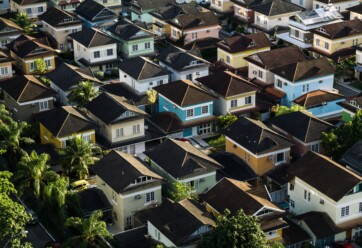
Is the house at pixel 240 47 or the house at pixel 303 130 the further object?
the house at pixel 240 47

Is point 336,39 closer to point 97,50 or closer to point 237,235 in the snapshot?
point 97,50

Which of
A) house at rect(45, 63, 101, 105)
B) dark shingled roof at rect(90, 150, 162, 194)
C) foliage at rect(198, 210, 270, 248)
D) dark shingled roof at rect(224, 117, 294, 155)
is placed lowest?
house at rect(45, 63, 101, 105)

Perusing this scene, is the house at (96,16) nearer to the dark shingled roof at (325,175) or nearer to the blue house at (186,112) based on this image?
the blue house at (186,112)

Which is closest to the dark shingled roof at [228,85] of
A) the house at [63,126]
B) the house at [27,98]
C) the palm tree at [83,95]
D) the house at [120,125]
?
the house at [120,125]

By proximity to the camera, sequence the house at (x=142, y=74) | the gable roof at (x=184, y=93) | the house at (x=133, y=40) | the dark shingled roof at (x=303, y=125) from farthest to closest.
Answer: the house at (x=133, y=40) → the house at (x=142, y=74) → the gable roof at (x=184, y=93) → the dark shingled roof at (x=303, y=125)

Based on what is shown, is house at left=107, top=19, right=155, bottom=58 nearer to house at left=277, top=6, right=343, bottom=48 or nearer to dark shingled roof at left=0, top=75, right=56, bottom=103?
dark shingled roof at left=0, top=75, right=56, bottom=103

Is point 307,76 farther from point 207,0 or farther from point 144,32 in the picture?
point 207,0

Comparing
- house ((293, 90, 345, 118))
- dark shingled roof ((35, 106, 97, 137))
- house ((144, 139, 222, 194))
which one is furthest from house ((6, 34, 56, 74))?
house ((293, 90, 345, 118))
